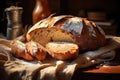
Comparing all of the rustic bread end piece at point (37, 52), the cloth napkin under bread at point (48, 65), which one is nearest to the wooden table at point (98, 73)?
the cloth napkin under bread at point (48, 65)

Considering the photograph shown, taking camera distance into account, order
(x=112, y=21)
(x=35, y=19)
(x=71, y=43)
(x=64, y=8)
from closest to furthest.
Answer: (x=71, y=43) → (x=35, y=19) → (x=112, y=21) → (x=64, y=8)

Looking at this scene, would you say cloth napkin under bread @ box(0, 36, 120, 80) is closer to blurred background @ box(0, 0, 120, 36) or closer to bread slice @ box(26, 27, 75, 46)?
bread slice @ box(26, 27, 75, 46)

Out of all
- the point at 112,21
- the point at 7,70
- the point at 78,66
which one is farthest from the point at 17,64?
the point at 112,21

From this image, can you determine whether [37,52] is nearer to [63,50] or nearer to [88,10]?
[63,50]

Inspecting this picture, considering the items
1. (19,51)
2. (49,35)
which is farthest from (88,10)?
(19,51)

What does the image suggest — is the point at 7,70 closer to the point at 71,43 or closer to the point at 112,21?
the point at 71,43

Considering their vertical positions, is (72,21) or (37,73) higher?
(72,21)

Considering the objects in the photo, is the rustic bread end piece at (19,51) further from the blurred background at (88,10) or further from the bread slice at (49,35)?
the blurred background at (88,10)
